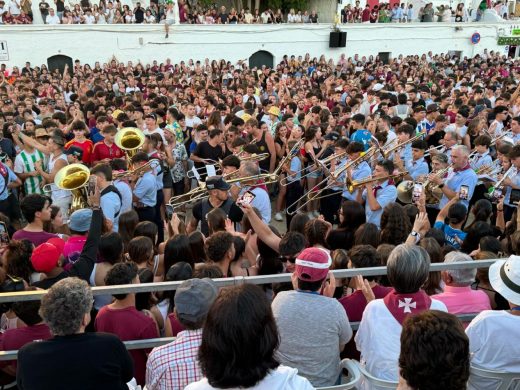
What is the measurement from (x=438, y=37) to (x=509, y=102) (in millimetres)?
21903

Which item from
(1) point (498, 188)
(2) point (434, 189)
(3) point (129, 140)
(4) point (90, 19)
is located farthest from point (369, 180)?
Answer: (4) point (90, 19)

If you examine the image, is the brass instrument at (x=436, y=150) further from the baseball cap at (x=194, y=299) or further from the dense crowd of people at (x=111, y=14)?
the dense crowd of people at (x=111, y=14)

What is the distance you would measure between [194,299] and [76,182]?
3.87m

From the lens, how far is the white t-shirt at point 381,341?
294cm

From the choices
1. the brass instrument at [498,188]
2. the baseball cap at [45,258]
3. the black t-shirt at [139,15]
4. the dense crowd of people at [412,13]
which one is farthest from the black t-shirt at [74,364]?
the dense crowd of people at [412,13]

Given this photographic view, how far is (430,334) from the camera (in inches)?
87.3

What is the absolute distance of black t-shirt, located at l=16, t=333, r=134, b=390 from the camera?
251 centimetres

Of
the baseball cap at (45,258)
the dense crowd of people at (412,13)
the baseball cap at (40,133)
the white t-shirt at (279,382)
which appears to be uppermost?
the dense crowd of people at (412,13)

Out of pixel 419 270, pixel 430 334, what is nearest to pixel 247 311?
pixel 430 334

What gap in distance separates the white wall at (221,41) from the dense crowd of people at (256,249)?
1432 centimetres

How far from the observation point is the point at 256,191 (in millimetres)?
6129

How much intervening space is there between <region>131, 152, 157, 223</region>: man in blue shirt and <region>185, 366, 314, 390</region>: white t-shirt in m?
5.17

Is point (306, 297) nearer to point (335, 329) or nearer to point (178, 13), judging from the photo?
point (335, 329)

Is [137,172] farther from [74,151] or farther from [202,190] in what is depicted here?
[74,151]
